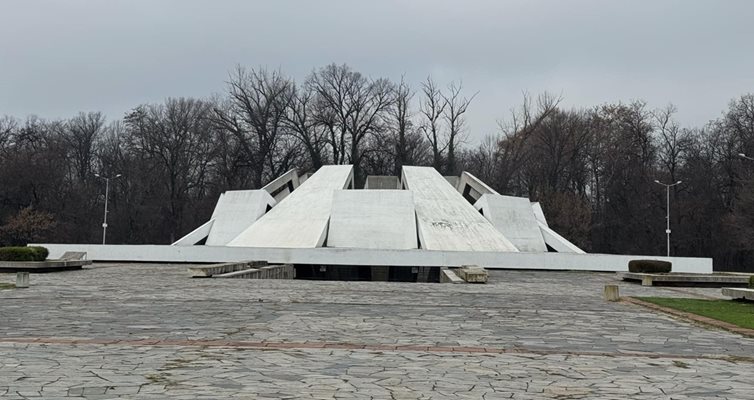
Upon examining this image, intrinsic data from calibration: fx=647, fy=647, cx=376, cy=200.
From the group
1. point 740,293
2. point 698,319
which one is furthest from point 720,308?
point 698,319

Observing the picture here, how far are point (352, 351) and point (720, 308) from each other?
25.9ft

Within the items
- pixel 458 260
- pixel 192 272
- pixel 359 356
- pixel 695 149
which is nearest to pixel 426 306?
pixel 359 356

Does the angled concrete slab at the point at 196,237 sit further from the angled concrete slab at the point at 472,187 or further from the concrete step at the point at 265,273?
the angled concrete slab at the point at 472,187

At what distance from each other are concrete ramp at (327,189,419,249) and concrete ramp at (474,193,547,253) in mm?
3907

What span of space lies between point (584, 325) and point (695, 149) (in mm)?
36890

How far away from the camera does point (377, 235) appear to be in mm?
25328

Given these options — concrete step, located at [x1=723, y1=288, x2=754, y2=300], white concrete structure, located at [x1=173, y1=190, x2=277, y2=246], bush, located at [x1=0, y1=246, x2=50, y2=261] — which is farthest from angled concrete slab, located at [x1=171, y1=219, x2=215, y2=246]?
concrete step, located at [x1=723, y1=288, x2=754, y2=300]

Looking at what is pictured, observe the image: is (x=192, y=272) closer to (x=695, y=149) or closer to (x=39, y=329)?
(x=39, y=329)

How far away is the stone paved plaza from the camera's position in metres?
4.05

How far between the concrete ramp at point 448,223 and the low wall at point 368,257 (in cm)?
111

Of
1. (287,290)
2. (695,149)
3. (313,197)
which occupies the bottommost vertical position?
(287,290)

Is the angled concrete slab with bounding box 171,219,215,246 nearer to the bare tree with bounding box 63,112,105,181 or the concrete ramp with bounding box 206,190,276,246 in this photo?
the concrete ramp with bounding box 206,190,276,246

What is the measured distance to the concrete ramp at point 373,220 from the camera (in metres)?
24.9

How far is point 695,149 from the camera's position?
4025 cm
